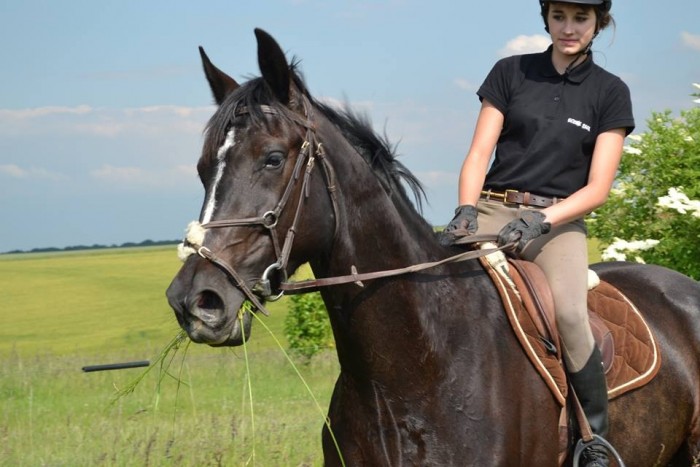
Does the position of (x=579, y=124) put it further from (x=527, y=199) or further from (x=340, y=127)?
(x=340, y=127)

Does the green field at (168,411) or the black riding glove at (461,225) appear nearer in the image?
the black riding glove at (461,225)

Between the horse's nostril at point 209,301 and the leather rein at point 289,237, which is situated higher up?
the leather rein at point 289,237

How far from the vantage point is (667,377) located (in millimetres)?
5383

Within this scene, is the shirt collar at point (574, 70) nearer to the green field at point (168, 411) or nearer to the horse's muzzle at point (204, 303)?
the green field at point (168, 411)

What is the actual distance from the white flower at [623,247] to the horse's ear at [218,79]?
6555 millimetres

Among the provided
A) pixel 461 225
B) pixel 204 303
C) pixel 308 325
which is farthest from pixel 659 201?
pixel 308 325

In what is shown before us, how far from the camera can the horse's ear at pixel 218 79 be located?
4.37 meters

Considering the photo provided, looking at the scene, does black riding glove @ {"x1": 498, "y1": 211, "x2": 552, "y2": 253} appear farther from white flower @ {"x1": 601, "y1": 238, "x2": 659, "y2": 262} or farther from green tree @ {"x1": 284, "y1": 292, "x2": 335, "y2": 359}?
green tree @ {"x1": 284, "y1": 292, "x2": 335, "y2": 359}

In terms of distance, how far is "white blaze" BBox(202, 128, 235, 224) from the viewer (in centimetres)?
375

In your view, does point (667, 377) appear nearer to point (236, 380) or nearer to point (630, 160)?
point (630, 160)

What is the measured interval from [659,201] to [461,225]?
5537mm

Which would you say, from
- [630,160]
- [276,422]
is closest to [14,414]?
[276,422]

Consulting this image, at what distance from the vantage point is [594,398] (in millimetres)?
4688

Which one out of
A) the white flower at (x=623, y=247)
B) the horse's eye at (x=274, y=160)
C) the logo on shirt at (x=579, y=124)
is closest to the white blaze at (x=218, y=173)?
the horse's eye at (x=274, y=160)
